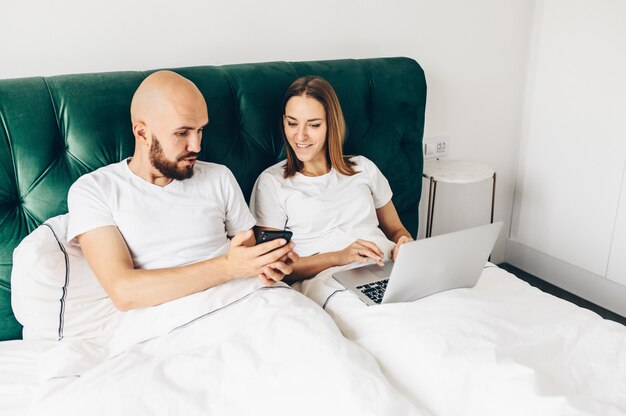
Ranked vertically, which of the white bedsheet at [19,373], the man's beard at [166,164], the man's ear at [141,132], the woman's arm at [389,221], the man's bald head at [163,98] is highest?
the man's bald head at [163,98]

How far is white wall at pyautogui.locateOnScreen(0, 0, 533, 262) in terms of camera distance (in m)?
1.54

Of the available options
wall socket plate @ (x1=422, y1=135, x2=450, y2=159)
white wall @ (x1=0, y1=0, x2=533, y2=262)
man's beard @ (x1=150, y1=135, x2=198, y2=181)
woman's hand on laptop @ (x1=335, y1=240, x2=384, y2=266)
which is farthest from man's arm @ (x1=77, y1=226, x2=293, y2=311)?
wall socket plate @ (x1=422, y1=135, x2=450, y2=159)

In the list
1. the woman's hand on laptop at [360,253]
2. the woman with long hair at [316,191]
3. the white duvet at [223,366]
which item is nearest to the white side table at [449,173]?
the woman with long hair at [316,191]

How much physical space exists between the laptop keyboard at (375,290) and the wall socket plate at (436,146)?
1.05 meters

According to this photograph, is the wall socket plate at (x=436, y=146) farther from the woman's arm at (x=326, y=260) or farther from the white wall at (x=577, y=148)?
the woman's arm at (x=326, y=260)

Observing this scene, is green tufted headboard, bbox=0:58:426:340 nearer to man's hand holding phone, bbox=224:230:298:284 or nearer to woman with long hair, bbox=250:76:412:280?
→ woman with long hair, bbox=250:76:412:280

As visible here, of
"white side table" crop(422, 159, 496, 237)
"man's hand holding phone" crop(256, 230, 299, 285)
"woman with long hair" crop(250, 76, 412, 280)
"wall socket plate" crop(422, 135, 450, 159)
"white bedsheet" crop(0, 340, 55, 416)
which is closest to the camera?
"white bedsheet" crop(0, 340, 55, 416)

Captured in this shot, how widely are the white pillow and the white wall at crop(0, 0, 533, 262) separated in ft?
1.76

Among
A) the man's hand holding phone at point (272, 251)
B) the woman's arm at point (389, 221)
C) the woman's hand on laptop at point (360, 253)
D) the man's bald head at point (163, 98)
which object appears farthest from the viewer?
the woman's arm at point (389, 221)

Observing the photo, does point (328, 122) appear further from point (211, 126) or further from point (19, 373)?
point (19, 373)

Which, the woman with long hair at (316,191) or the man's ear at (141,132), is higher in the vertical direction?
the man's ear at (141,132)

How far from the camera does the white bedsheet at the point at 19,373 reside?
1130 mm

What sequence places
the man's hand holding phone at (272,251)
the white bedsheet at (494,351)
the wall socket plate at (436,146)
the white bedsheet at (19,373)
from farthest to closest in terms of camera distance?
1. the wall socket plate at (436,146)
2. the man's hand holding phone at (272,251)
3. the white bedsheet at (19,373)
4. the white bedsheet at (494,351)

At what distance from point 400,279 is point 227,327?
1.35ft
